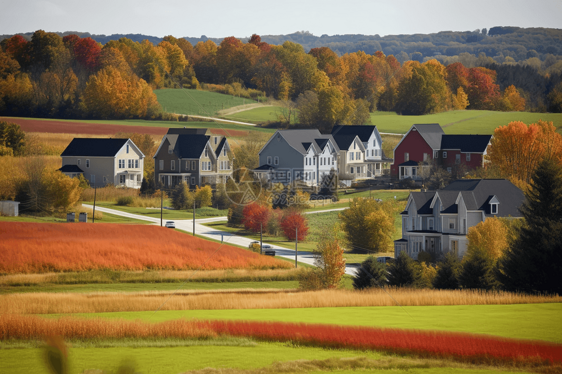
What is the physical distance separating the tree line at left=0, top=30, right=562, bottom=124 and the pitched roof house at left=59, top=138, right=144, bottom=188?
30606 mm

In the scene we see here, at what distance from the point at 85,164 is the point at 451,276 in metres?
59.4

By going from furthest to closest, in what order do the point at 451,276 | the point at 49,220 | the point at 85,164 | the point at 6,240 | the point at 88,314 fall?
1. the point at 85,164
2. the point at 49,220
3. the point at 6,240
4. the point at 451,276
5. the point at 88,314

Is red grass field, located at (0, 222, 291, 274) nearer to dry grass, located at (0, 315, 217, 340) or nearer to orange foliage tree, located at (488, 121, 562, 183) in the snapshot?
dry grass, located at (0, 315, 217, 340)

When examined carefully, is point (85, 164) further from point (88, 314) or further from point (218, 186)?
point (88, 314)

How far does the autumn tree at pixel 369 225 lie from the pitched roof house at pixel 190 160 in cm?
3295

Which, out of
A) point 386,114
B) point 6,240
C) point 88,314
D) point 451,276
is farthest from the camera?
point 386,114

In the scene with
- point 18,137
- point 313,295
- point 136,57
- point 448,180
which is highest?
point 136,57

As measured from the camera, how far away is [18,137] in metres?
85.2

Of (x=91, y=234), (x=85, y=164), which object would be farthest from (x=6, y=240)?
(x=85, y=164)

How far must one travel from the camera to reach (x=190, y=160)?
90188 mm

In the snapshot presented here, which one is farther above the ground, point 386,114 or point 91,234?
point 386,114

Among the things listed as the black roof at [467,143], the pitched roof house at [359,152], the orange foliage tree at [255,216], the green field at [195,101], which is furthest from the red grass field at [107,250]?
the green field at [195,101]

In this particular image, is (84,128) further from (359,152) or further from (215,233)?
(215,233)

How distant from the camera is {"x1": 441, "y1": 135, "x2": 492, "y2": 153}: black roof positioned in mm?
83062
